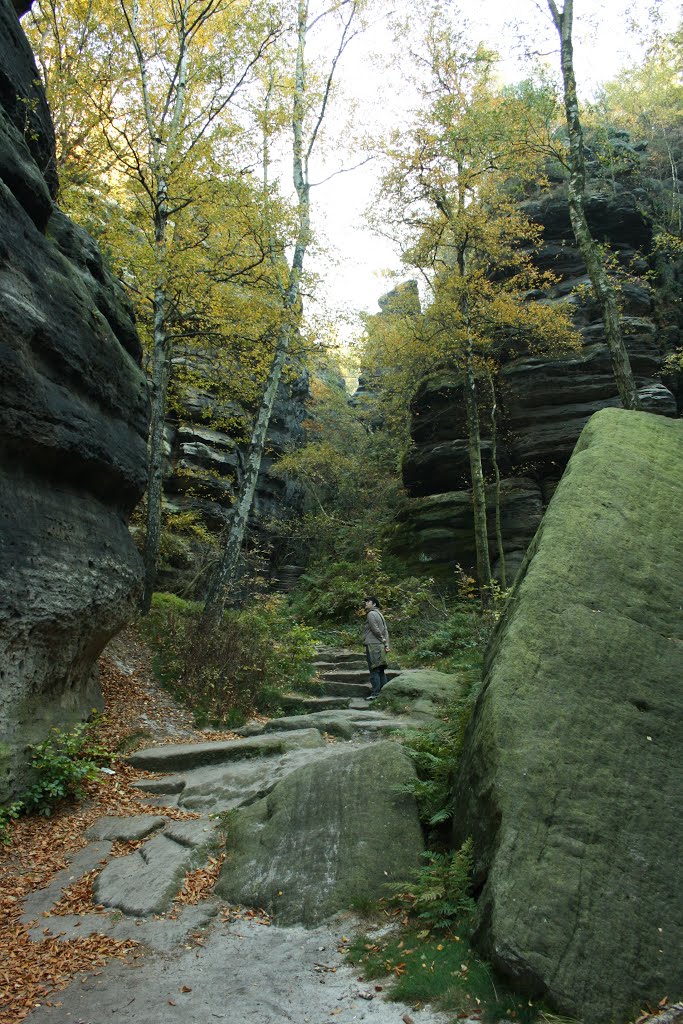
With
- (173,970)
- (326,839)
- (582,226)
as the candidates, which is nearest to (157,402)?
(582,226)

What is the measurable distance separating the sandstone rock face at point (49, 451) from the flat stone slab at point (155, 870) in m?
1.48

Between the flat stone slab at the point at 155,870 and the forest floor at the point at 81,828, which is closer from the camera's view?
the forest floor at the point at 81,828

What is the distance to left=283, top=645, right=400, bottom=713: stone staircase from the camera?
11.2 m

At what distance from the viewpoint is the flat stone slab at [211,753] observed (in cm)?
797

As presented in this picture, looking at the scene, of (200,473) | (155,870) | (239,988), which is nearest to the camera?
(239,988)

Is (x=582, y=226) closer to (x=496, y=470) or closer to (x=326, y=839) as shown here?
(x=496, y=470)

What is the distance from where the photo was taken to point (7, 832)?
223 inches

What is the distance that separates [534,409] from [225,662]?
13.0 m

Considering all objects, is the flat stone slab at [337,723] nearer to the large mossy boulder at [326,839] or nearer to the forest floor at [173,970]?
the large mossy boulder at [326,839]

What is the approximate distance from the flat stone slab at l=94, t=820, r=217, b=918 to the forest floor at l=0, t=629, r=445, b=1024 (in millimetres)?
130

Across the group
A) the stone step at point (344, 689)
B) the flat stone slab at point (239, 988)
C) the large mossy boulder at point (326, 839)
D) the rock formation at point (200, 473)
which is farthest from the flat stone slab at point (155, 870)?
the rock formation at point (200, 473)

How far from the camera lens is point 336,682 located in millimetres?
12375

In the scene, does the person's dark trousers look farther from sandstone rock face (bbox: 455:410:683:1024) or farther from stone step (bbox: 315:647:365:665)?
sandstone rock face (bbox: 455:410:683:1024)

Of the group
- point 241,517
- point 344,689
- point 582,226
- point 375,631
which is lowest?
point 344,689
